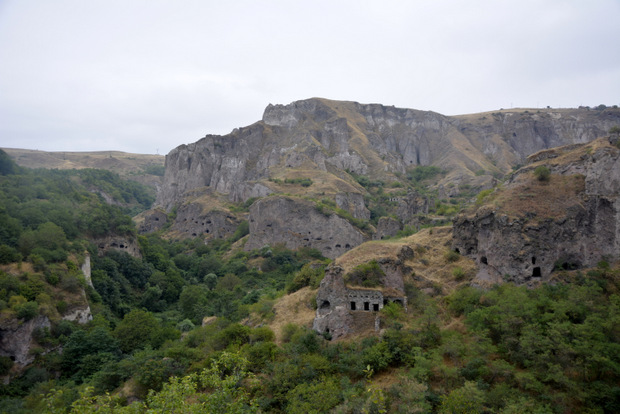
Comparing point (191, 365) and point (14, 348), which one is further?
point (14, 348)

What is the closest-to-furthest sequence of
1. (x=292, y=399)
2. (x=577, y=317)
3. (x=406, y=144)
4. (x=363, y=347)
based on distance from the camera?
(x=292, y=399), (x=577, y=317), (x=363, y=347), (x=406, y=144)

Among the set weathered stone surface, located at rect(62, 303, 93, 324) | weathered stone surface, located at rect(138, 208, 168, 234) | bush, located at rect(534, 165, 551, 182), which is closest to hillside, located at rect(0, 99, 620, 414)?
bush, located at rect(534, 165, 551, 182)

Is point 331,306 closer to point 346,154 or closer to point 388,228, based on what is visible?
point 388,228

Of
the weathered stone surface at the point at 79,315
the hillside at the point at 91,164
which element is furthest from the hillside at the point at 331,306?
the hillside at the point at 91,164

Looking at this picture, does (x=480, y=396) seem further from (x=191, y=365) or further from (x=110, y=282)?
(x=110, y=282)

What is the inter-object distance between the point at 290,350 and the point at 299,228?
39.6m

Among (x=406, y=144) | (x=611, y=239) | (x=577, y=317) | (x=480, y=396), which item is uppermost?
(x=406, y=144)

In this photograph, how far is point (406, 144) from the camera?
114000 mm

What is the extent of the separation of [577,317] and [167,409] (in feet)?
61.0

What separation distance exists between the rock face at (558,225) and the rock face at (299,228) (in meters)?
33.5

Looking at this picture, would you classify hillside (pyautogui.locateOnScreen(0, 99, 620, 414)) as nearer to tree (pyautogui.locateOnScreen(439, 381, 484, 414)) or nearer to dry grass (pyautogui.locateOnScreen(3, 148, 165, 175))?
tree (pyautogui.locateOnScreen(439, 381, 484, 414))

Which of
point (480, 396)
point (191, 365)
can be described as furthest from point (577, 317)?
point (191, 365)

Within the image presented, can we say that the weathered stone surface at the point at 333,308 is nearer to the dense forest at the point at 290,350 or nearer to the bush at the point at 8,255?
the dense forest at the point at 290,350

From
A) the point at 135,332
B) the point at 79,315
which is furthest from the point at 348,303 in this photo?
the point at 79,315
